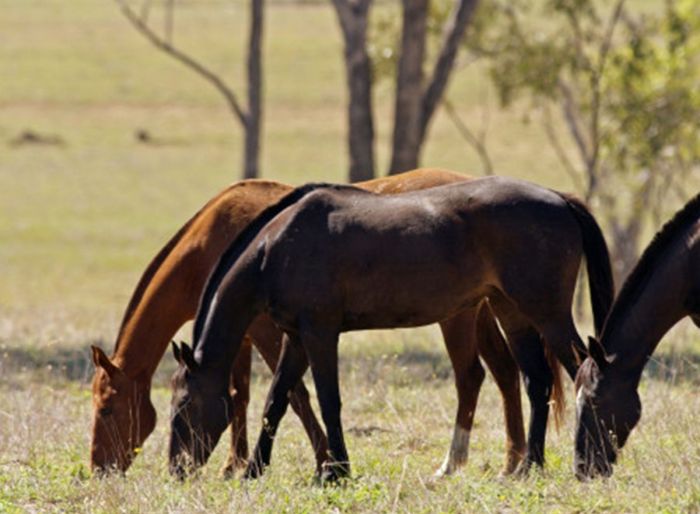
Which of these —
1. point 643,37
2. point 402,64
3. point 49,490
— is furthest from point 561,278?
point 643,37

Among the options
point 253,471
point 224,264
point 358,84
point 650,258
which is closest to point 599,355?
point 650,258

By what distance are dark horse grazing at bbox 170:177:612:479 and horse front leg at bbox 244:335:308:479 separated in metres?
0.01

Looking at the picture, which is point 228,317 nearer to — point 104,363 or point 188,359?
point 188,359

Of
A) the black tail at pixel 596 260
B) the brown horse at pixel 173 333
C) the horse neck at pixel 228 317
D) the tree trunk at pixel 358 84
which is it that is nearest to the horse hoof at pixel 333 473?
the brown horse at pixel 173 333

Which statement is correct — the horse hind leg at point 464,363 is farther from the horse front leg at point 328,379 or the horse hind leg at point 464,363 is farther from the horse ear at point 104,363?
the horse ear at point 104,363

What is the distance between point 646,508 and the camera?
7.10 m

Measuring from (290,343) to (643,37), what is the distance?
1792cm

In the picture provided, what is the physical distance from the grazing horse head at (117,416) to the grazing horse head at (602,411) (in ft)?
8.37

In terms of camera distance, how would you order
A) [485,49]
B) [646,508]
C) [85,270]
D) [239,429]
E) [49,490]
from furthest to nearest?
[85,270] → [485,49] → [239,429] → [49,490] → [646,508]

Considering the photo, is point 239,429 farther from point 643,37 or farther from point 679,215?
point 643,37

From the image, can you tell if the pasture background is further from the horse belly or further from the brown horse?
the horse belly

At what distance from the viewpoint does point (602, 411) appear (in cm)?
819

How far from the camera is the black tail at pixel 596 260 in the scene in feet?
28.6

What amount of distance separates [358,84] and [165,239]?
17.3 metres
